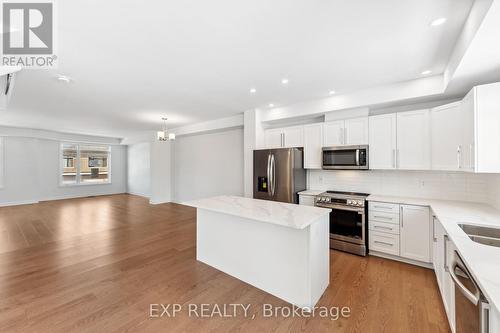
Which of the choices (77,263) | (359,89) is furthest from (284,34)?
(77,263)

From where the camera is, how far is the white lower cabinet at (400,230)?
2838mm

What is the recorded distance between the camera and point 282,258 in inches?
88.5

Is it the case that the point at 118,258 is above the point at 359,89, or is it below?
below

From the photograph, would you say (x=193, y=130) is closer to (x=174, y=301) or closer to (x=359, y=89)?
(x=359, y=89)

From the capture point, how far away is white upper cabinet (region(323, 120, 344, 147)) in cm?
377

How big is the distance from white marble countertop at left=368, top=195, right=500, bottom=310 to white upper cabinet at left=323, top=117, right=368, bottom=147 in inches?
45.6

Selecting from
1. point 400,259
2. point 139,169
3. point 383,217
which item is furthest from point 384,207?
point 139,169

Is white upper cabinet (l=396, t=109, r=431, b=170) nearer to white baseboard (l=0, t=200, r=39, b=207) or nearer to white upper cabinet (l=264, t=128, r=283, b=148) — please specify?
white upper cabinet (l=264, t=128, r=283, b=148)

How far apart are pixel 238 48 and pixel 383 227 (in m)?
3.23

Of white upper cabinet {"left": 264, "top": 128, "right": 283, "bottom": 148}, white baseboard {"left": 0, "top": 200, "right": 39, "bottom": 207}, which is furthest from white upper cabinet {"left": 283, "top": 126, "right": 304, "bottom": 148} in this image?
white baseboard {"left": 0, "top": 200, "right": 39, "bottom": 207}

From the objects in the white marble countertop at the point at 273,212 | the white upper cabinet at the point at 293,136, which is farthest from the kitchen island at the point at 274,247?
the white upper cabinet at the point at 293,136

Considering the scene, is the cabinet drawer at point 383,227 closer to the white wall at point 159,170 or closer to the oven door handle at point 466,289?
the oven door handle at point 466,289

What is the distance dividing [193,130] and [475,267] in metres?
6.49

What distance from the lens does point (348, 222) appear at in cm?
335
